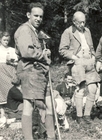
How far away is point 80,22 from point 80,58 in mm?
588

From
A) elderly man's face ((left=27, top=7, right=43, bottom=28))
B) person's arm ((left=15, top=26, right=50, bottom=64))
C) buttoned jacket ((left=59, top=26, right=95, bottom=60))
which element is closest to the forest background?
buttoned jacket ((left=59, top=26, right=95, bottom=60))

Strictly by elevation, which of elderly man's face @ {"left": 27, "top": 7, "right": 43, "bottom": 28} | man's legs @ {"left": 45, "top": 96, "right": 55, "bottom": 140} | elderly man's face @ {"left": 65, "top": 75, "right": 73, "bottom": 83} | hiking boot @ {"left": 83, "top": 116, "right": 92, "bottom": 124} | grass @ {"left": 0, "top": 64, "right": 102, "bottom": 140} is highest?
elderly man's face @ {"left": 27, "top": 7, "right": 43, "bottom": 28}

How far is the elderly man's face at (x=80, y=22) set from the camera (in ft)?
16.6

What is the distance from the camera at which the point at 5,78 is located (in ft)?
18.3

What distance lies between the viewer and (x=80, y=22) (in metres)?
5.10

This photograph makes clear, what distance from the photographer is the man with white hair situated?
17.0 ft

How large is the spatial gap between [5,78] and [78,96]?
4.38 ft

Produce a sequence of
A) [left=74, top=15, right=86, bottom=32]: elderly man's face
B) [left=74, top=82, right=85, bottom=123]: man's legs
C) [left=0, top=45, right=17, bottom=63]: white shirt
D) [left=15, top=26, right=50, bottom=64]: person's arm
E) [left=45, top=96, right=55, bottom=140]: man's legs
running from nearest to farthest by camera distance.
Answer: [left=15, top=26, right=50, bottom=64]: person's arm, [left=45, top=96, right=55, bottom=140]: man's legs, [left=74, top=15, right=86, bottom=32]: elderly man's face, [left=74, top=82, right=85, bottom=123]: man's legs, [left=0, top=45, right=17, bottom=63]: white shirt

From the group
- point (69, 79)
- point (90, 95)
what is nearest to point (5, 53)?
point (69, 79)

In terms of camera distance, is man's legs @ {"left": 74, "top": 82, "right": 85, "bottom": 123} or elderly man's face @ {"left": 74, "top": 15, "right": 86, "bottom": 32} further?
man's legs @ {"left": 74, "top": 82, "right": 85, "bottom": 123}

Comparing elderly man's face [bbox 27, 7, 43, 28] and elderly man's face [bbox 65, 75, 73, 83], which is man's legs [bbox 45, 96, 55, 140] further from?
elderly man's face [bbox 65, 75, 73, 83]

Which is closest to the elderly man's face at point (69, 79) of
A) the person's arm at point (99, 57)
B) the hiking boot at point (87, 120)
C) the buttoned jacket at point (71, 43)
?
the person's arm at point (99, 57)

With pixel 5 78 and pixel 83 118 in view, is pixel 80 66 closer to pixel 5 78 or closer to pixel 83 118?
pixel 83 118

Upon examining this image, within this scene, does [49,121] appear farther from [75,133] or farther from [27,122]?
[75,133]
